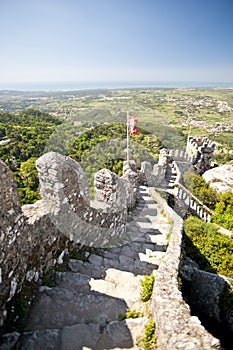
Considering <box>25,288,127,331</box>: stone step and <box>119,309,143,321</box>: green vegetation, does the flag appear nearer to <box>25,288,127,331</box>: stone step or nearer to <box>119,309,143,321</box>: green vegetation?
<box>25,288,127,331</box>: stone step

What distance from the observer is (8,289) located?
9.63ft

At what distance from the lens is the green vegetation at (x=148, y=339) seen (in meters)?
2.78

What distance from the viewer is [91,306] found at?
3357 millimetres

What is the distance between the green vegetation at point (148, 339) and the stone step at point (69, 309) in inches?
19.3

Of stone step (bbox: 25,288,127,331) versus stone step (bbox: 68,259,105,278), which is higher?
stone step (bbox: 25,288,127,331)

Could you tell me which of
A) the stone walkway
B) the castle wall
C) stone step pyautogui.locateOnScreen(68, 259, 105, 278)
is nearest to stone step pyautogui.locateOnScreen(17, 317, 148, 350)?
the stone walkway

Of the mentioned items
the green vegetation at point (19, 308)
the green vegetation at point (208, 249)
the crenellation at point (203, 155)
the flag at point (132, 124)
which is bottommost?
the green vegetation at point (208, 249)

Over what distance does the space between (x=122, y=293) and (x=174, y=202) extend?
1030cm

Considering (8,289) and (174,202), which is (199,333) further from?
(174,202)

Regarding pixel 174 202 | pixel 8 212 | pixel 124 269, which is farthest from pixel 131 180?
pixel 8 212

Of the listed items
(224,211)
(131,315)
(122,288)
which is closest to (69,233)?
(122,288)

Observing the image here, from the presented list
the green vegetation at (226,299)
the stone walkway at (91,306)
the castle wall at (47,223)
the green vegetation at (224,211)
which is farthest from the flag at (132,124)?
the green vegetation at (226,299)

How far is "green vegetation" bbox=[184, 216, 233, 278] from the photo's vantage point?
7073mm

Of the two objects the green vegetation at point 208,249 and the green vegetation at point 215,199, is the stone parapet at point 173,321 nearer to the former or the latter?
the green vegetation at point 208,249
